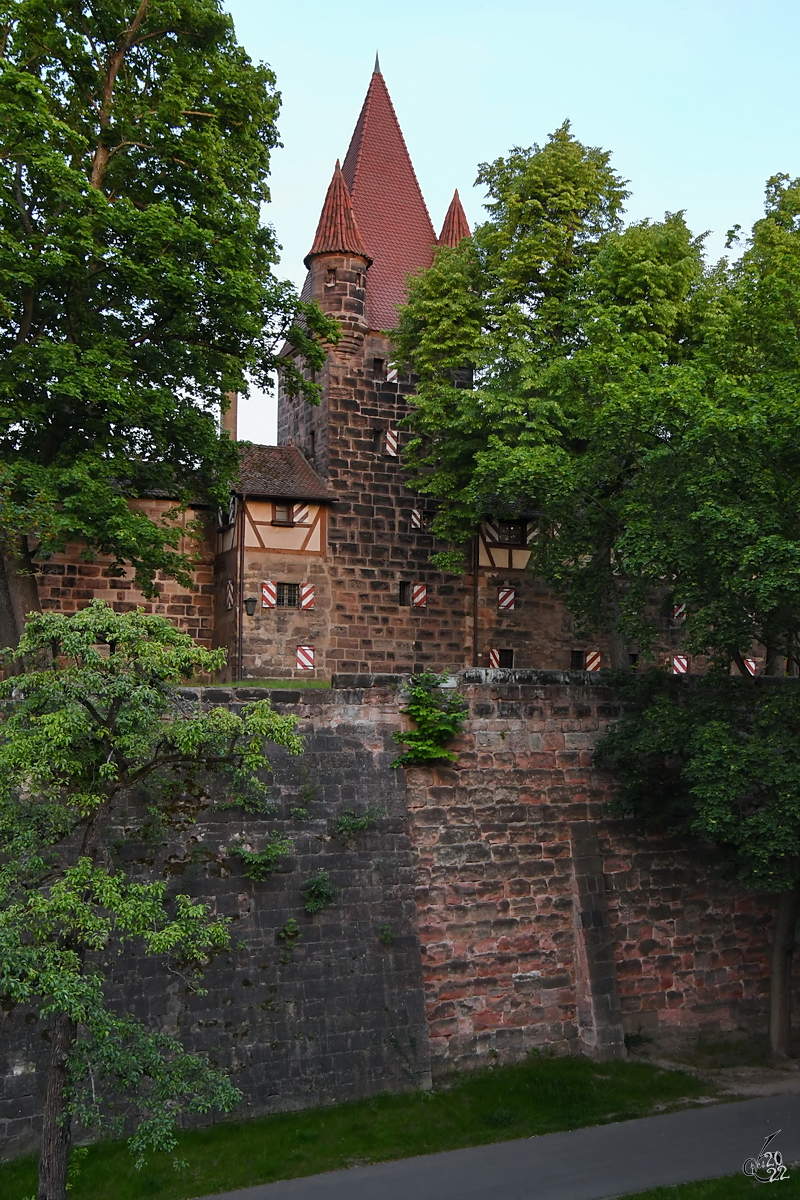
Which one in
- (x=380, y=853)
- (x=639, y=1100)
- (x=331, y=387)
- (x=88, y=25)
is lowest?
(x=639, y=1100)

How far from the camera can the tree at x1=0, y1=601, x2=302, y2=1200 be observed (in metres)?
8.66

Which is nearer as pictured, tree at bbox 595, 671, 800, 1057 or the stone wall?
the stone wall

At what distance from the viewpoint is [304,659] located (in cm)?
2566

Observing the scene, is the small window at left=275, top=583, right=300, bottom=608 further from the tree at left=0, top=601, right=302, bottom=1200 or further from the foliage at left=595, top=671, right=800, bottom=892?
the tree at left=0, top=601, right=302, bottom=1200

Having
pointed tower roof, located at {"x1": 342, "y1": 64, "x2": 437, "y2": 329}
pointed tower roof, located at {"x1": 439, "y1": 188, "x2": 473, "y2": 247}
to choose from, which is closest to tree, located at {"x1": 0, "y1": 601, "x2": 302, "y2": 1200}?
pointed tower roof, located at {"x1": 342, "y1": 64, "x2": 437, "y2": 329}

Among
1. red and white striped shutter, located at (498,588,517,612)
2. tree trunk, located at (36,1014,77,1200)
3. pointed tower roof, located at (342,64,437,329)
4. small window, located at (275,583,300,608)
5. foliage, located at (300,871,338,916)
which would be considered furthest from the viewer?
pointed tower roof, located at (342,64,437,329)

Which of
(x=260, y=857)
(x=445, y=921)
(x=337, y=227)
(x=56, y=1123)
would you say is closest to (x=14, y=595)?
(x=260, y=857)

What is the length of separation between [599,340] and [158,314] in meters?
8.52

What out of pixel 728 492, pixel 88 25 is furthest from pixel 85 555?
pixel 728 492

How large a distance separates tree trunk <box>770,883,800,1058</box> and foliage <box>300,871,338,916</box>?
7087 mm

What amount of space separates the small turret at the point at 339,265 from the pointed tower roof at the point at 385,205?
82 centimetres

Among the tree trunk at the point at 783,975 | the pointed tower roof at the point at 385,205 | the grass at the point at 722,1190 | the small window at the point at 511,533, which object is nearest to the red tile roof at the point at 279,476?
the pointed tower roof at the point at 385,205

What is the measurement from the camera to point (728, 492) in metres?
14.6

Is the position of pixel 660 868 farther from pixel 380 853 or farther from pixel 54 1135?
pixel 54 1135
